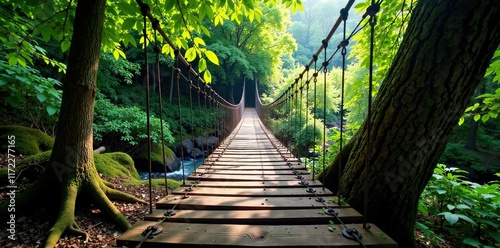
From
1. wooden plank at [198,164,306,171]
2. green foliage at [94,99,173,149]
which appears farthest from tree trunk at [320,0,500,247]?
green foliage at [94,99,173,149]

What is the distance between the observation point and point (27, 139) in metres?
2.64

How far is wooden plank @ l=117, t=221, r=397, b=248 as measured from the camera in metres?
0.84

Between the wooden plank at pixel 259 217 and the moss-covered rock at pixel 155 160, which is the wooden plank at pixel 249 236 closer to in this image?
the wooden plank at pixel 259 217

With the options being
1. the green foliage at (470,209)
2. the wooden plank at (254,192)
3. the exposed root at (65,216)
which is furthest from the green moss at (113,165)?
the green foliage at (470,209)

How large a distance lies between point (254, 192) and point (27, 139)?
9.77ft

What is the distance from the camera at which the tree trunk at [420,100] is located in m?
0.93

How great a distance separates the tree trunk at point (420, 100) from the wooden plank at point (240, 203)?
27cm

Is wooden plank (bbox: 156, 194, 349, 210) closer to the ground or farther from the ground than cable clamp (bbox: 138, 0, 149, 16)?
closer to the ground

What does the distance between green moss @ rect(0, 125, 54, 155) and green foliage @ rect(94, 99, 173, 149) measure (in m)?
2.90

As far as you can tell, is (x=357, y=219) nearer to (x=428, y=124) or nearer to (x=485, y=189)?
(x=428, y=124)

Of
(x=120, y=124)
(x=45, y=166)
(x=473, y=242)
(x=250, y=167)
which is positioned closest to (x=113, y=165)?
(x=45, y=166)

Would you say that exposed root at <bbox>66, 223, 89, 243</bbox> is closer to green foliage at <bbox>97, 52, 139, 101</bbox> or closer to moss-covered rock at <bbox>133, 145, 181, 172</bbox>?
moss-covered rock at <bbox>133, 145, 181, 172</bbox>

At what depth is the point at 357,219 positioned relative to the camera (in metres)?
1.06

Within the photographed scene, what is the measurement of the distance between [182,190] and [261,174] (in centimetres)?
78
